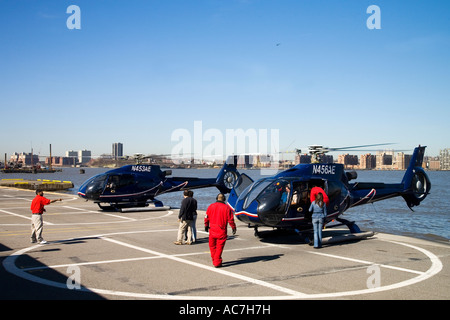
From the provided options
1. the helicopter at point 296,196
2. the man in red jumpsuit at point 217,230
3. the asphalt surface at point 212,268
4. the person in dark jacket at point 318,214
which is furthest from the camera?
the helicopter at point 296,196

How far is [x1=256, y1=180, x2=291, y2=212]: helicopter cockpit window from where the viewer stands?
14258 millimetres

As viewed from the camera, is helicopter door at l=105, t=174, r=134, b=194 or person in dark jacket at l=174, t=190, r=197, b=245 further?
helicopter door at l=105, t=174, r=134, b=194

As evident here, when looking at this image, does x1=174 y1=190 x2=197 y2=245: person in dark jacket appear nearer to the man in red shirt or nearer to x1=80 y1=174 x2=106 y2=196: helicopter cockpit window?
the man in red shirt

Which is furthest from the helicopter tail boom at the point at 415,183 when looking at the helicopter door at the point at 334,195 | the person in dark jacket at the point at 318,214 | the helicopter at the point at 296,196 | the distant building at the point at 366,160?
the distant building at the point at 366,160

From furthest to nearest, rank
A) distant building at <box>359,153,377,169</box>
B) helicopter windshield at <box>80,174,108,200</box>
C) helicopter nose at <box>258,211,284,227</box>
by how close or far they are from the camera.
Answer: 1. distant building at <box>359,153,377,169</box>
2. helicopter windshield at <box>80,174,108,200</box>
3. helicopter nose at <box>258,211,284,227</box>

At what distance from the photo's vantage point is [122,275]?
9852 millimetres

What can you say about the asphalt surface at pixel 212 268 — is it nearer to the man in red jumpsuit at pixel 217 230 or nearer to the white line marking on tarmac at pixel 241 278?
the white line marking on tarmac at pixel 241 278

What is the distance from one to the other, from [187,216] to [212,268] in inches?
137

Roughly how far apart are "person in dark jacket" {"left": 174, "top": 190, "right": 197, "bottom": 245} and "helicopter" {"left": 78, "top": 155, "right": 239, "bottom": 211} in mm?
11227

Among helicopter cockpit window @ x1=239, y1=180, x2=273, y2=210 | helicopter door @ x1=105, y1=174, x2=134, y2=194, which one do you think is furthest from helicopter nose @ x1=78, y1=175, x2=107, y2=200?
helicopter cockpit window @ x1=239, y1=180, x2=273, y2=210

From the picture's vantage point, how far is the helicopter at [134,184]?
24.8m

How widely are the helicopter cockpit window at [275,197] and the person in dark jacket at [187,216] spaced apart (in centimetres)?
225
